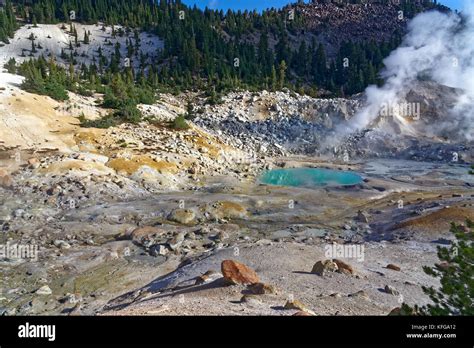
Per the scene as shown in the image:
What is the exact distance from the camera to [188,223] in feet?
74.5

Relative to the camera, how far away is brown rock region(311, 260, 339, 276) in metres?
14.0

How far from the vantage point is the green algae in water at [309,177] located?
36594 mm

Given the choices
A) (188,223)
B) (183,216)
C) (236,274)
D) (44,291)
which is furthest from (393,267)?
(44,291)

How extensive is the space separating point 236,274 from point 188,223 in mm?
11322

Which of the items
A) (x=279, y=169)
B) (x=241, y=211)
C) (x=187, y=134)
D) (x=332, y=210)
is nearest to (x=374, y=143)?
(x=279, y=169)

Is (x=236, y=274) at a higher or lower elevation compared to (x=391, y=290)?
higher

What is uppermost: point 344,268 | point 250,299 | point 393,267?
point 250,299

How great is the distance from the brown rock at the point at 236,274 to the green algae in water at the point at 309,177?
77.2 ft

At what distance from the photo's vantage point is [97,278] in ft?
50.2

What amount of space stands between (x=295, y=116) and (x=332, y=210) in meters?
39.5

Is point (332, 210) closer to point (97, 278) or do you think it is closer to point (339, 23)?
point (97, 278)

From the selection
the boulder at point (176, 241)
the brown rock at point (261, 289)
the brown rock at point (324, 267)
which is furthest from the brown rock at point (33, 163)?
the brown rock at point (261, 289)

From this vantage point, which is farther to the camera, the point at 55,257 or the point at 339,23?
the point at 339,23

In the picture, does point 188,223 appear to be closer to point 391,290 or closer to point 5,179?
point 391,290
